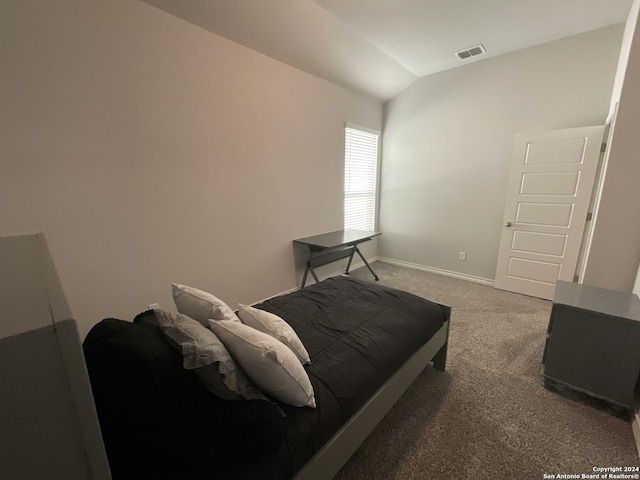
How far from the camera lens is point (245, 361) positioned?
108 cm

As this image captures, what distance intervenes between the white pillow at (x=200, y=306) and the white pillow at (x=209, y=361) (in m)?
0.21

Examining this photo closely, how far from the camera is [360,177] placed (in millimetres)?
4488

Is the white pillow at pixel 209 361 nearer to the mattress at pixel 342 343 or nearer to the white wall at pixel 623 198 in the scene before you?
the mattress at pixel 342 343

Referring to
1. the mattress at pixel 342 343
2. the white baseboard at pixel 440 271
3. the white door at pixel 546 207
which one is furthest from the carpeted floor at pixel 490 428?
the white baseboard at pixel 440 271

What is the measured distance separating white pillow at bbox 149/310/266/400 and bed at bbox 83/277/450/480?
4 cm

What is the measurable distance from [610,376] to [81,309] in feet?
11.9

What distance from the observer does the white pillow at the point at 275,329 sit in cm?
138

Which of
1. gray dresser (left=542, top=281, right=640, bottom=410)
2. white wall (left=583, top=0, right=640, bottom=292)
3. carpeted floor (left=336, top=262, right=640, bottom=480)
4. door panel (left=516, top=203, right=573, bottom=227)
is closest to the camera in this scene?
carpeted floor (left=336, top=262, right=640, bottom=480)

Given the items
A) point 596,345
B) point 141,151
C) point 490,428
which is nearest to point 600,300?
point 596,345

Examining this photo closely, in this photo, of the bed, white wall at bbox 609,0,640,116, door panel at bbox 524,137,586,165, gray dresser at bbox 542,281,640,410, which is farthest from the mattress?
door panel at bbox 524,137,586,165

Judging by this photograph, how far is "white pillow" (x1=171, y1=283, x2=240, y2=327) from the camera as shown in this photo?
1326 millimetres

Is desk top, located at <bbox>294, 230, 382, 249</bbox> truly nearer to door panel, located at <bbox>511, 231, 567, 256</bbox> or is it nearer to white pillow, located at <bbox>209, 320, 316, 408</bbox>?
door panel, located at <bbox>511, 231, 567, 256</bbox>

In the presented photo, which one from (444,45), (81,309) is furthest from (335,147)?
(81,309)

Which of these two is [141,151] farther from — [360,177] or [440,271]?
[440,271]
